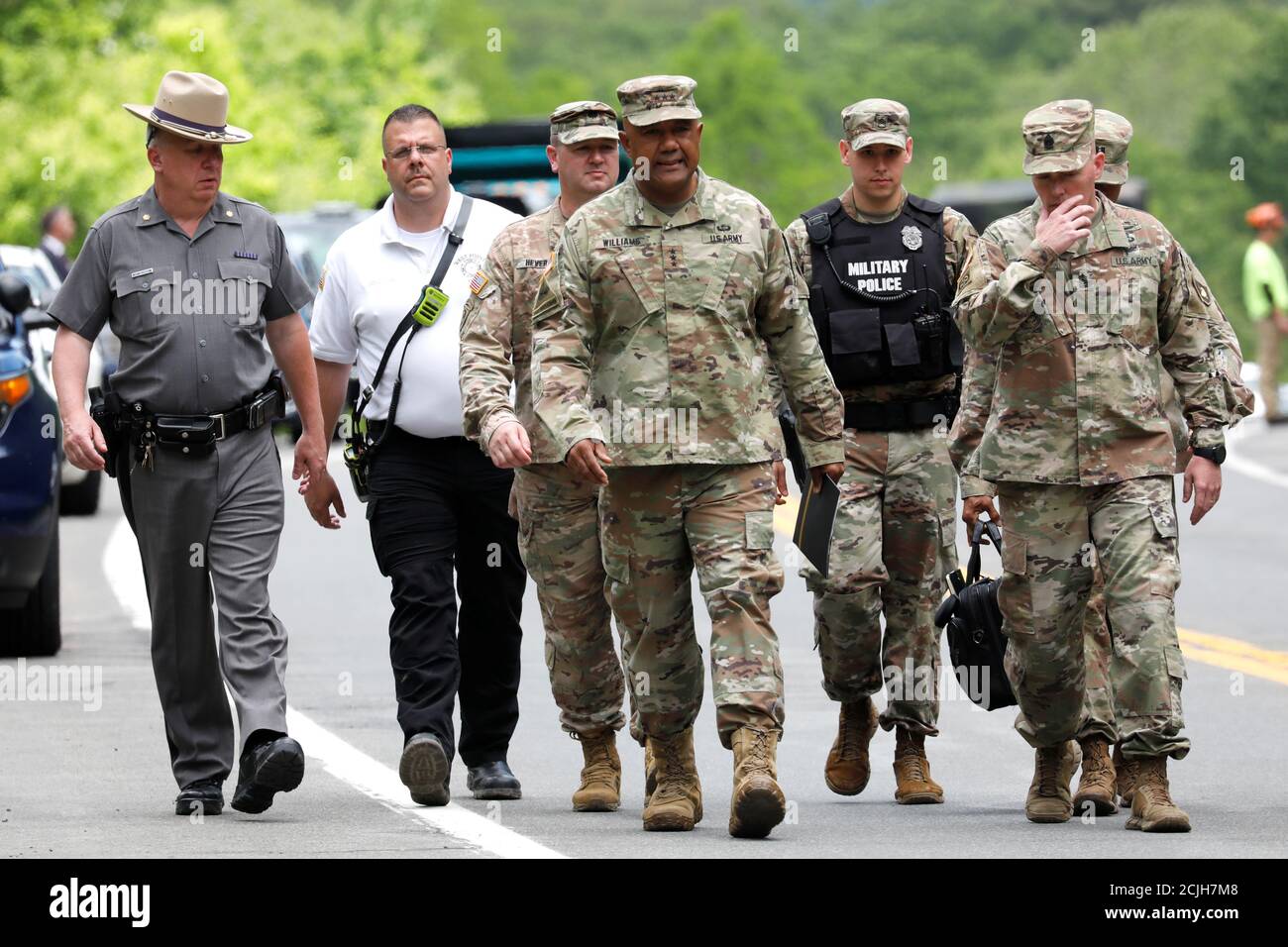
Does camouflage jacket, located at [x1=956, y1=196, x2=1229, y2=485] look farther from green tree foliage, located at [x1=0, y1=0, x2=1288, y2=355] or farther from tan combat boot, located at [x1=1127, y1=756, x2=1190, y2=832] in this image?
green tree foliage, located at [x1=0, y1=0, x2=1288, y2=355]

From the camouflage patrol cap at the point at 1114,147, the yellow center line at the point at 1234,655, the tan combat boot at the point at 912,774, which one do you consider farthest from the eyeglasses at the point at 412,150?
the yellow center line at the point at 1234,655

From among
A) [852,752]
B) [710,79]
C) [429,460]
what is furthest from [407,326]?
[710,79]

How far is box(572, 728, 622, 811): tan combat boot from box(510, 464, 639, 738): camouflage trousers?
5cm

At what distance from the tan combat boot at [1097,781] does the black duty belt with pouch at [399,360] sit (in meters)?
2.41

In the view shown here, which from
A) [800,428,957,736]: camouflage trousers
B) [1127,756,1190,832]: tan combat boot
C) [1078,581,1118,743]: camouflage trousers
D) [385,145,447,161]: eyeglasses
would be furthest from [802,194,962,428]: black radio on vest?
[1127,756,1190,832]: tan combat boot

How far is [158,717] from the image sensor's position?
35.4 feet

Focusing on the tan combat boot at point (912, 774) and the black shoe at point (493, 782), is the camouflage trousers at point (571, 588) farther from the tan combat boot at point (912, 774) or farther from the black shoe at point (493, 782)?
the tan combat boot at point (912, 774)

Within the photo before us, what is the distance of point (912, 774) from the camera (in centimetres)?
907

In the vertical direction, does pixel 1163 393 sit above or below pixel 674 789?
above

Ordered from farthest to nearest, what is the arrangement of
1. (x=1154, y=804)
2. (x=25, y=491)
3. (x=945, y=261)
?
(x=25, y=491), (x=945, y=261), (x=1154, y=804)

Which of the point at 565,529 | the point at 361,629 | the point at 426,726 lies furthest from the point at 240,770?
the point at 361,629

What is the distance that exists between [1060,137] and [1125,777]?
2042 millimetres

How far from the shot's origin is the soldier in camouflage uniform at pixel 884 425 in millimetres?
9219

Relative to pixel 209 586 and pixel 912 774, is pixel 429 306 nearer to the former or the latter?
pixel 209 586
